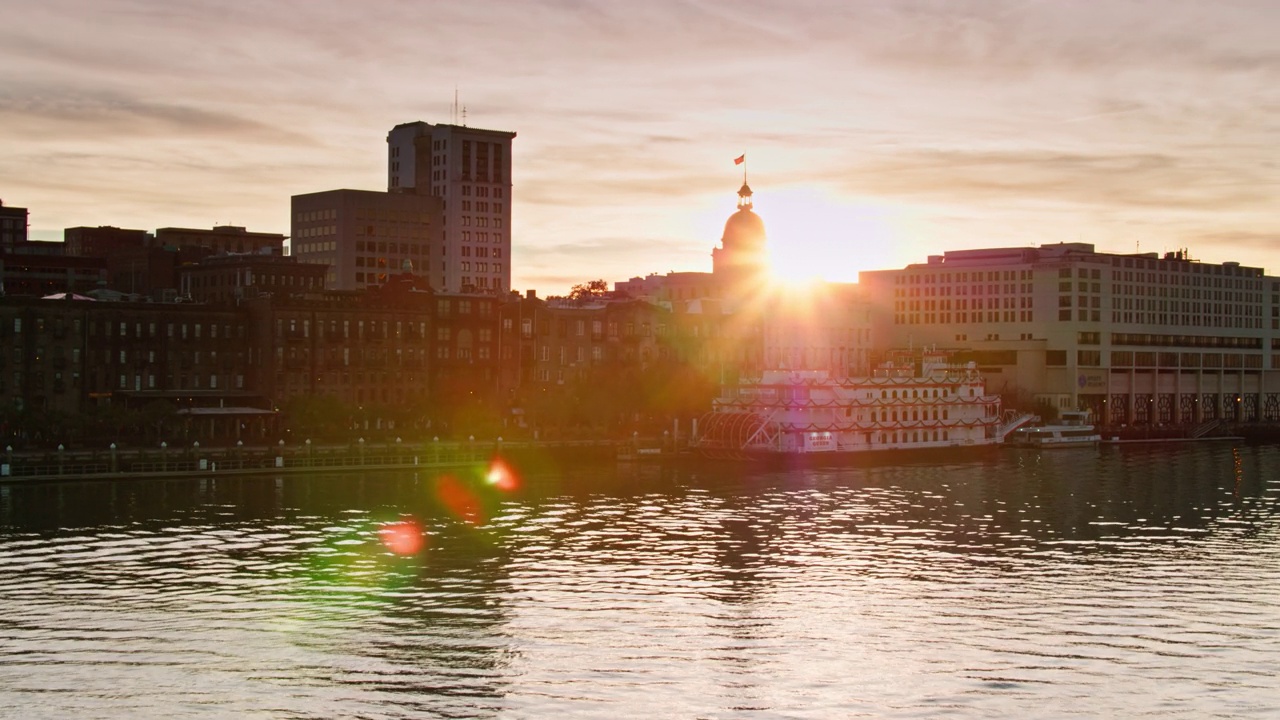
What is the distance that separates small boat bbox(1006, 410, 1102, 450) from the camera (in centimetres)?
17312

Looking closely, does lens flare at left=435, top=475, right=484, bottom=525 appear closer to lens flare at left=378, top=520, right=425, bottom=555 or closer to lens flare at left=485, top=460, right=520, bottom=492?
lens flare at left=485, top=460, right=520, bottom=492

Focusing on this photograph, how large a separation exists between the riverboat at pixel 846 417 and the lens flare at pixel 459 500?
3598 centimetres

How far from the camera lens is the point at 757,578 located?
69062 millimetres

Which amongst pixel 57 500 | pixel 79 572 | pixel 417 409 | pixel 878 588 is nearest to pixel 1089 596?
pixel 878 588

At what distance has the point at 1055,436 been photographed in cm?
17612

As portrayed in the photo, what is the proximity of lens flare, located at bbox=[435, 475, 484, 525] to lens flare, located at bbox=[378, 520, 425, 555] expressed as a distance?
381 cm

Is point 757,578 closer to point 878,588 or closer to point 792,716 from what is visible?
point 878,588

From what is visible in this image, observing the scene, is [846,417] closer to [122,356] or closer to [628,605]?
[122,356]

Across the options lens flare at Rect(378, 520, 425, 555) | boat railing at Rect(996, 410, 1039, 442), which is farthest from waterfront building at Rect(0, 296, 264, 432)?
boat railing at Rect(996, 410, 1039, 442)

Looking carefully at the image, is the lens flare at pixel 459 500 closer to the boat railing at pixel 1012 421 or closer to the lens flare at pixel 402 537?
the lens flare at pixel 402 537

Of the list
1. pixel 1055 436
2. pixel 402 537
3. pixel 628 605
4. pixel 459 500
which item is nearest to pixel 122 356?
pixel 459 500

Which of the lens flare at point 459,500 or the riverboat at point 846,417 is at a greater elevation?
the riverboat at point 846,417

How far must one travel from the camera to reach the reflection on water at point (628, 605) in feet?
157

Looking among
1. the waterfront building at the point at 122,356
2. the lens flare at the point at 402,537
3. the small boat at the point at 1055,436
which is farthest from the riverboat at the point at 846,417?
the lens flare at the point at 402,537
